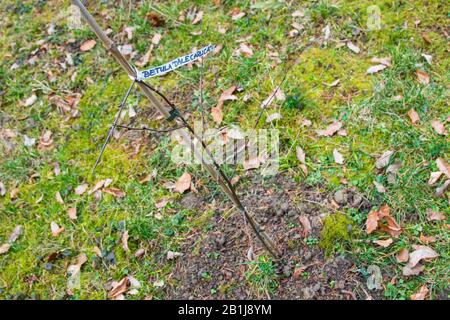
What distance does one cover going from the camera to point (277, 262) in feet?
9.96

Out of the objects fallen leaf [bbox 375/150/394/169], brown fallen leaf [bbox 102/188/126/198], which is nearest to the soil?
fallen leaf [bbox 375/150/394/169]

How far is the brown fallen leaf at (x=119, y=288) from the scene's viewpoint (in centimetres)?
330

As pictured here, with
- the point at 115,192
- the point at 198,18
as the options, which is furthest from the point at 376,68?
the point at 115,192

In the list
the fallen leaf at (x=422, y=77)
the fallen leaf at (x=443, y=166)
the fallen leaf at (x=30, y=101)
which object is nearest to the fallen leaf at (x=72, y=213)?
the fallen leaf at (x=30, y=101)

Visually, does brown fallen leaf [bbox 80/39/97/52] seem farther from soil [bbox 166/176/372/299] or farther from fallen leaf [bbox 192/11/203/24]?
soil [bbox 166/176/372/299]

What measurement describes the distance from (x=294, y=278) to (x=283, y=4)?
2733 mm

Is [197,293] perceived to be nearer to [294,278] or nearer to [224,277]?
[224,277]

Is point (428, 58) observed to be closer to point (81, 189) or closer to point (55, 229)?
point (81, 189)

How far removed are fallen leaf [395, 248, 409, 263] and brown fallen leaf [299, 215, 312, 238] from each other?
0.59 metres

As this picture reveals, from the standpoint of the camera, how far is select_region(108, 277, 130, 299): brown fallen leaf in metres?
3.30

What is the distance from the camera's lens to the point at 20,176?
13.8 ft

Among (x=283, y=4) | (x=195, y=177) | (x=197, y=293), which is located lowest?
(x=197, y=293)

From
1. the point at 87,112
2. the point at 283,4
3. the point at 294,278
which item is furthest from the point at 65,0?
the point at 294,278

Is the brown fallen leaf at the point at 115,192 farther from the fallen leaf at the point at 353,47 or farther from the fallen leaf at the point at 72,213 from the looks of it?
the fallen leaf at the point at 353,47
